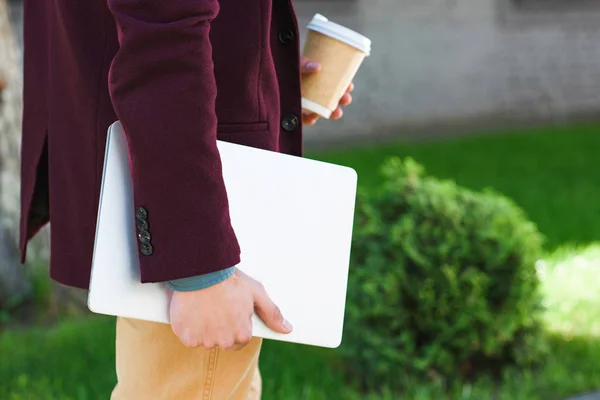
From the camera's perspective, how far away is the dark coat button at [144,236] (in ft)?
4.31

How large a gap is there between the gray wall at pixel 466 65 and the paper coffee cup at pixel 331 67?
746 centimetres

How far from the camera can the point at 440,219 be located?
328 cm

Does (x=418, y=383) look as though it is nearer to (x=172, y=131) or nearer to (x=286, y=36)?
(x=286, y=36)

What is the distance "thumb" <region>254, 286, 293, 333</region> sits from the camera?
4.50 ft

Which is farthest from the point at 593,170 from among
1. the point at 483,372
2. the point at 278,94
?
the point at 278,94

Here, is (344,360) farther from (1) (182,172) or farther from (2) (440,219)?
(1) (182,172)

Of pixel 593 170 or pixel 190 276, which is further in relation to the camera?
pixel 593 170

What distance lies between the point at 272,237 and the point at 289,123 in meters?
0.27

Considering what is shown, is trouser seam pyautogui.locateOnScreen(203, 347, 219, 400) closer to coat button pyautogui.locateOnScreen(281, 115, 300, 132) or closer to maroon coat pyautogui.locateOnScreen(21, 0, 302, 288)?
maroon coat pyautogui.locateOnScreen(21, 0, 302, 288)

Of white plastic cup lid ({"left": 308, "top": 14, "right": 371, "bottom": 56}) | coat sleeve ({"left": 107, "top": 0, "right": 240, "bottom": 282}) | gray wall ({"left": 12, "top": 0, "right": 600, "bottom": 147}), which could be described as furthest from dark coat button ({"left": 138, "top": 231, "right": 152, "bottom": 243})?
gray wall ({"left": 12, "top": 0, "right": 600, "bottom": 147})

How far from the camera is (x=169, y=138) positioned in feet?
4.16

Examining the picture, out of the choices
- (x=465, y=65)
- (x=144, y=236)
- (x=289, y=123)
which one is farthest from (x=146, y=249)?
(x=465, y=65)

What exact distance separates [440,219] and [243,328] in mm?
2048

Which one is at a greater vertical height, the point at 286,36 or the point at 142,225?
the point at 286,36
